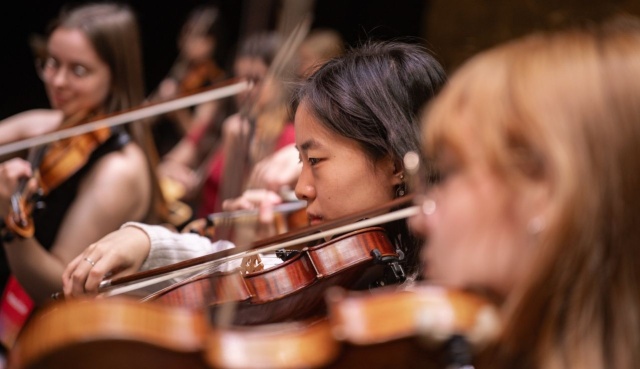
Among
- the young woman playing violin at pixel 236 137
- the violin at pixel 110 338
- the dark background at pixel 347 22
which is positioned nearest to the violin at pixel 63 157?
the young woman playing violin at pixel 236 137

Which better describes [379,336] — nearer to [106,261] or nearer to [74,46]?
[106,261]

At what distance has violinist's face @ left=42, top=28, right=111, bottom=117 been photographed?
248 cm

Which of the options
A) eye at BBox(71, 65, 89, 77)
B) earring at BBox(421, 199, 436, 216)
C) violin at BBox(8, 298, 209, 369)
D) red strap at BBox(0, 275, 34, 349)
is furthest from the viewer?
eye at BBox(71, 65, 89, 77)

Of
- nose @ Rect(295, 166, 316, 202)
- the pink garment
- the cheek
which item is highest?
the cheek

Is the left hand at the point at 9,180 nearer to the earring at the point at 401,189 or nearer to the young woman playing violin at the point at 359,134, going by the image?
the young woman playing violin at the point at 359,134

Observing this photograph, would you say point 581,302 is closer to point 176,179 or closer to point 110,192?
point 110,192

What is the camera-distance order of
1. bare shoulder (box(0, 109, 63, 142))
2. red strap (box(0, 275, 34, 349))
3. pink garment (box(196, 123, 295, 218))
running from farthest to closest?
1. pink garment (box(196, 123, 295, 218))
2. bare shoulder (box(0, 109, 63, 142))
3. red strap (box(0, 275, 34, 349))

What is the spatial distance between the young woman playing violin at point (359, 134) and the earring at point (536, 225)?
629mm

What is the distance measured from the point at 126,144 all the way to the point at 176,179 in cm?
145

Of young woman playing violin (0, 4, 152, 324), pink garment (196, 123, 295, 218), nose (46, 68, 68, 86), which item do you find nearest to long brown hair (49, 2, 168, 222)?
young woman playing violin (0, 4, 152, 324)

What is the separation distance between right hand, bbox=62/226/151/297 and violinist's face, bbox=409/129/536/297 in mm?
855

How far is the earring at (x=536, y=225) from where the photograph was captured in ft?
2.84

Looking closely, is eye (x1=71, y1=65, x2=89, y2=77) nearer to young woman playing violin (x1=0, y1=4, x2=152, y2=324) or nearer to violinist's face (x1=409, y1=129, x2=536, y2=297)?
young woman playing violin (x1=0, y1=4, x2=152, y2=324)

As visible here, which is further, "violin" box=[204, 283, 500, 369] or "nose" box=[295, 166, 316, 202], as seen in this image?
"nose" box=[295, 166, 316, 202]
